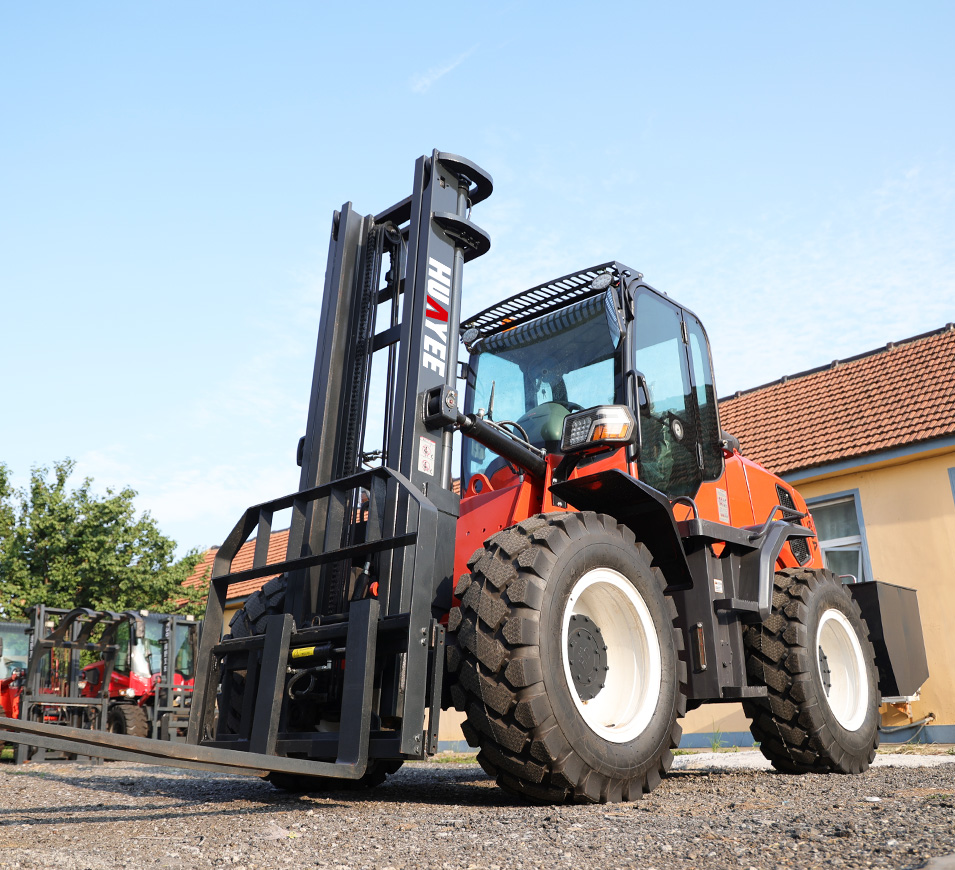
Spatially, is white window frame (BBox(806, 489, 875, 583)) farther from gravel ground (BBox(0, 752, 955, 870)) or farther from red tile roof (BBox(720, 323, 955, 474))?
gravel ground (BBox(0, 752, 955, 870))

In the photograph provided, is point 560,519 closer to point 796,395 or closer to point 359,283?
point 359,283

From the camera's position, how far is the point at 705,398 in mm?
6188

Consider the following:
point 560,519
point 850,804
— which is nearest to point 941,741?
point 850,804

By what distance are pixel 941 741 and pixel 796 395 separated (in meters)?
5.92

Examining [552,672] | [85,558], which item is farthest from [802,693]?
[85,558]

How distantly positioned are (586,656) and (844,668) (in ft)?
9.81

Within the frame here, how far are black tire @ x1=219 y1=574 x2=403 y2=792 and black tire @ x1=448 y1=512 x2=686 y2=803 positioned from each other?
3.74 feet

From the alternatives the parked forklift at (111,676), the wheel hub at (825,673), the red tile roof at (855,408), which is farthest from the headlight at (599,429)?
the parked forklift at (111,676)

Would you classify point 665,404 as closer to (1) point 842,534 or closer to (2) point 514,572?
(2) point 514,572

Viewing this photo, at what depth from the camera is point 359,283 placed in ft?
17.4

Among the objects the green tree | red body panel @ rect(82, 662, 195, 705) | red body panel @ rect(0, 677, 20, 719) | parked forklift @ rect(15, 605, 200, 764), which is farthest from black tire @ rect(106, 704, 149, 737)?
the green tree

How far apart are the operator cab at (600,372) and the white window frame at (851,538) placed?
20.8 feet

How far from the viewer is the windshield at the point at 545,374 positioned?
211 inches

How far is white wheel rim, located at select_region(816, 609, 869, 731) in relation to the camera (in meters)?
5.92
